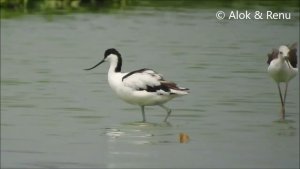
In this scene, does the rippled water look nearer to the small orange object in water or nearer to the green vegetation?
the small orange object in water

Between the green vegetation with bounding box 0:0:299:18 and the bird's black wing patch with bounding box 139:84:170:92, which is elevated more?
the green vegetation with bounding box 0:0:299:18

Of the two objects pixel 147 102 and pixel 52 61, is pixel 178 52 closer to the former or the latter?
pixel 52 61

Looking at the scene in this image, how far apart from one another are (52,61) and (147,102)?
259 inches

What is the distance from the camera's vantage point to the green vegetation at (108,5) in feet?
97.5

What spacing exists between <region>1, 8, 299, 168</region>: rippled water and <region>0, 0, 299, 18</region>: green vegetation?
2.53 m

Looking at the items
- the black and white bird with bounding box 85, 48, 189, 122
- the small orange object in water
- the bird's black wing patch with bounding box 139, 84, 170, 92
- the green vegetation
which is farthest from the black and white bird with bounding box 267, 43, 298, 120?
the green vegetation

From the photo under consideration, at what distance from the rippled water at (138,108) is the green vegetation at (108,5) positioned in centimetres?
253

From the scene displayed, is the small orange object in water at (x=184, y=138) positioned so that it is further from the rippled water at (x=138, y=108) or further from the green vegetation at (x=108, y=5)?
the green vegetation at (x=108, y=5)

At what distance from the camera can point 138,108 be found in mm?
14773

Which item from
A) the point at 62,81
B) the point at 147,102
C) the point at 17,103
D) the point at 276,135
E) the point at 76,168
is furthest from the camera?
the point at 62,81

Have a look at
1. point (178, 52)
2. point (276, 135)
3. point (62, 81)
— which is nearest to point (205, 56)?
point (178, 52)

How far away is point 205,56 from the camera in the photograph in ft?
69.5

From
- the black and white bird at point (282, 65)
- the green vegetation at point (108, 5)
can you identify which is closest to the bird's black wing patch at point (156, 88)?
the black and white bird at point (282, 65)

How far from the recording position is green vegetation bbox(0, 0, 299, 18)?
29719 millimetres
